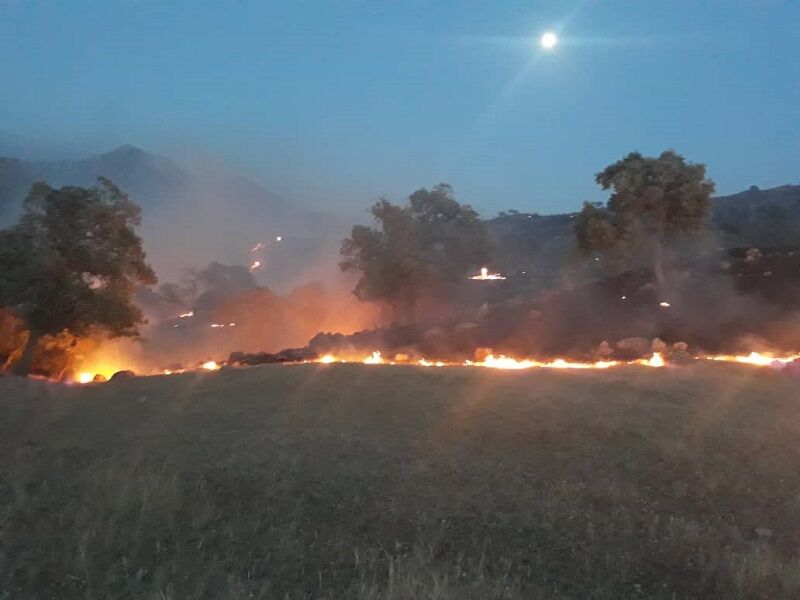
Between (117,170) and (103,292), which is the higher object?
(117,170)

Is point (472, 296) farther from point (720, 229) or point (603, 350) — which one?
point (720, 229)

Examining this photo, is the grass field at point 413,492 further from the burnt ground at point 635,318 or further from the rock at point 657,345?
the burnt ground at point 635,318

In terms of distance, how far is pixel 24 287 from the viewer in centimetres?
1711

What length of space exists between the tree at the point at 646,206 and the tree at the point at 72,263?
14.1 meters

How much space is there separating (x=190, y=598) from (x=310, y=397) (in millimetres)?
6648

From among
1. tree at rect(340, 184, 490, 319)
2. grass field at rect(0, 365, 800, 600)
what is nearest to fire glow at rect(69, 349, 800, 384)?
grass field at rect(0, 365, 800, 600)

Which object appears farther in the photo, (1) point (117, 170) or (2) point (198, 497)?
(1) point (117, 170)

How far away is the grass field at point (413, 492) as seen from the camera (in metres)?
5.88

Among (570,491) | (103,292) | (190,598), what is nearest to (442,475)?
(570,491)

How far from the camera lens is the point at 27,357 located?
18.5 meters

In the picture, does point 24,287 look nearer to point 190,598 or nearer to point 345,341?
point 345,341

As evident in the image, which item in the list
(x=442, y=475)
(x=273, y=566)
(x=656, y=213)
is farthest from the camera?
(x=656, y=213)

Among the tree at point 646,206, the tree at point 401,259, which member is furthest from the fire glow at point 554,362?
the tree at point 401,259

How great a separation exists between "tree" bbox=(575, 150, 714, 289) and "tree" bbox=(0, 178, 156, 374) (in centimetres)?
1415
